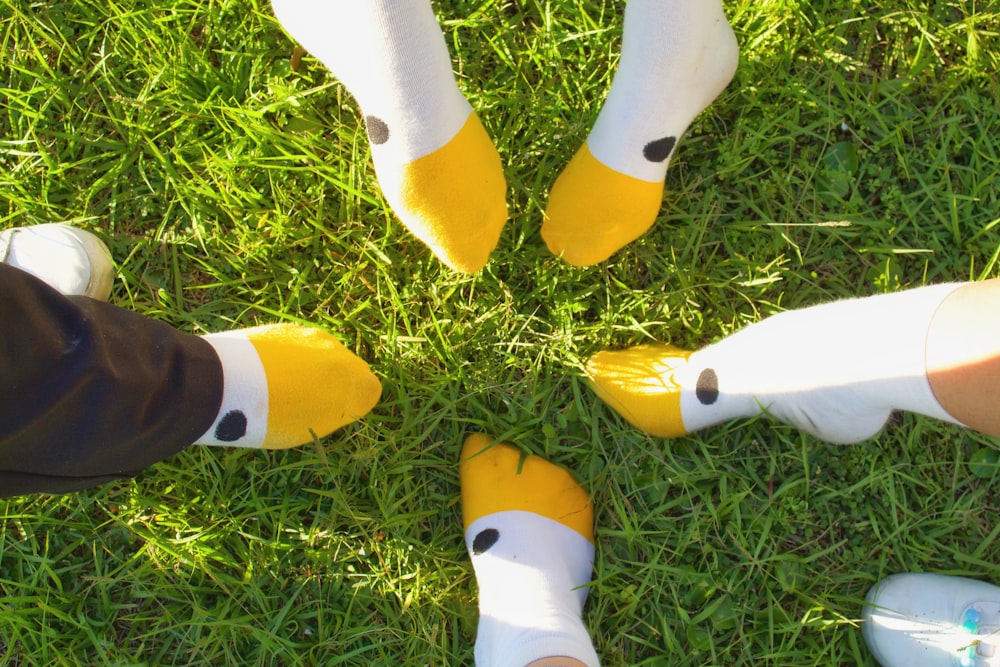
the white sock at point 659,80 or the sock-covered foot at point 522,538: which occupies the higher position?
the white sock at point 659,80

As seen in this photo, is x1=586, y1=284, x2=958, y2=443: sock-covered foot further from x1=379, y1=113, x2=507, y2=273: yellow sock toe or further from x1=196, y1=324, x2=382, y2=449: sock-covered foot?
x1=196, y1=324, x2=382, y2=449: sock-covered foot

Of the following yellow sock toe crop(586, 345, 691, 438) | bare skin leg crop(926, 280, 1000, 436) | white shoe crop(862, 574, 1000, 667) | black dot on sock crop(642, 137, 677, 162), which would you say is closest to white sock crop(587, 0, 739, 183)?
black dot on sock crop(642, 137, 677, 162)

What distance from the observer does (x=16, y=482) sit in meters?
0.90

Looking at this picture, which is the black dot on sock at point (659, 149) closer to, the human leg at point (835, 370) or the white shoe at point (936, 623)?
the human leg at point (835, 370)

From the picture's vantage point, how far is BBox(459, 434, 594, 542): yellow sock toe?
1.30m

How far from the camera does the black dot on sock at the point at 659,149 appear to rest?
120 centimetres

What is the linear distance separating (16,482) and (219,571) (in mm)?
491

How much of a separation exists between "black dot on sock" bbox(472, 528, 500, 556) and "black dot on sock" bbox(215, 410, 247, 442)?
43cm

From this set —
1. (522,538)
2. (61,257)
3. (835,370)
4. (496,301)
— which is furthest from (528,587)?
(61,257)

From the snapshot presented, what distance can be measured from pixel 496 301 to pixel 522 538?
41 cm

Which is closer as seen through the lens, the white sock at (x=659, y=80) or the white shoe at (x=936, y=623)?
the white sock at (x=659, y=80)

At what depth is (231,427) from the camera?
1.14m

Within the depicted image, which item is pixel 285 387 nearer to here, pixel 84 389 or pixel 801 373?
pixel 84 389

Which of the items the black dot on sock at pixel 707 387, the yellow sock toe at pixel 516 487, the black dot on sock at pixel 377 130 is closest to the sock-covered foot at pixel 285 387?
the yellow sock toe at pixel 516 487
